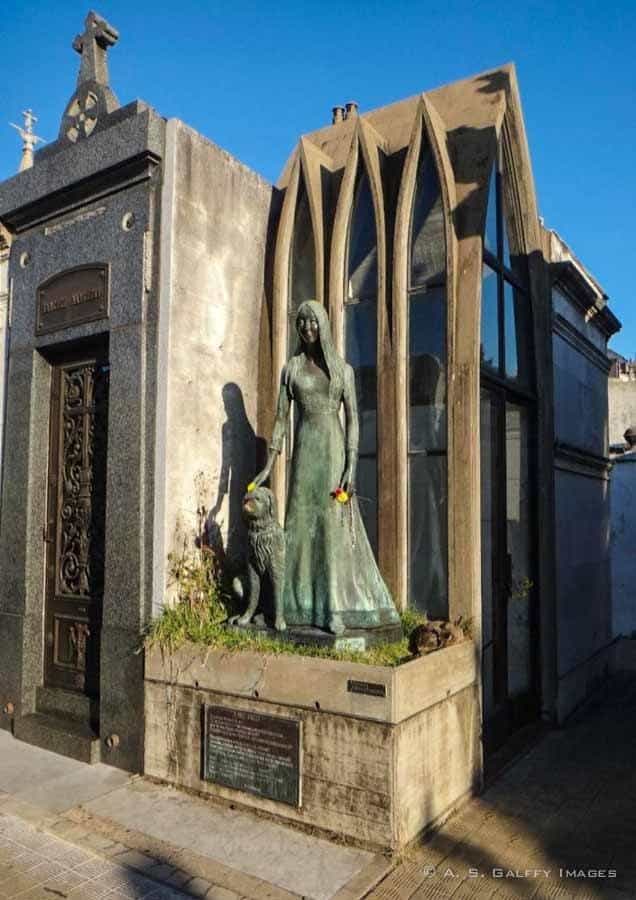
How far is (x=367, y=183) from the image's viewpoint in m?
7.34

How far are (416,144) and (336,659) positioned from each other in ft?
15.6

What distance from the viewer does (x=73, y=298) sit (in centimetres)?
723

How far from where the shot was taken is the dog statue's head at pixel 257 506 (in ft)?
18.5

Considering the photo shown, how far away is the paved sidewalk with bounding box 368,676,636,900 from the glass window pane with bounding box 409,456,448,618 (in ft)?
5.36

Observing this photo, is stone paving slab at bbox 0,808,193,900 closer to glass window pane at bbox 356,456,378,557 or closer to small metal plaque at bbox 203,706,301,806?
small metal plaque at bbox 203,706,301,806

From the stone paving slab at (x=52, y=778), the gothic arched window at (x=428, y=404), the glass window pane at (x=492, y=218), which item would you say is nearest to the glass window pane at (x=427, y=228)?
the gothic arched window at (x=428, y=404)

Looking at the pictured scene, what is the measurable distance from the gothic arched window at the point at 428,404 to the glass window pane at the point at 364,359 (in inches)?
16.0

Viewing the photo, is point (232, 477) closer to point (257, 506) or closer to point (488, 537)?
point (257, 506)

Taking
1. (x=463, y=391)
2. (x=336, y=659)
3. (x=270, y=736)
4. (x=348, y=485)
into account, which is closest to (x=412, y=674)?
(x=336, y=659)

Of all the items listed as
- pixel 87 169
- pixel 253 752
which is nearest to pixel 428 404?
pixel 253 752

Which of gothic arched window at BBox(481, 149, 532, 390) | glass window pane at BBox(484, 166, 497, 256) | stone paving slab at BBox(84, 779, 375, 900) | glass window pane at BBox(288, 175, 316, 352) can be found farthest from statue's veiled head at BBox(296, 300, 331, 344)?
stone paving slab at BBox(84, 779, 375, 900)

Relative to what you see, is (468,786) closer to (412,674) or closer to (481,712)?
(481,712)

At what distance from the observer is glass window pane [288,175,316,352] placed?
758cm

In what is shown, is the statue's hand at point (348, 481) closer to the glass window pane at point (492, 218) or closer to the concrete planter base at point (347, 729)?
the concrete planter base at point (347, 729)
